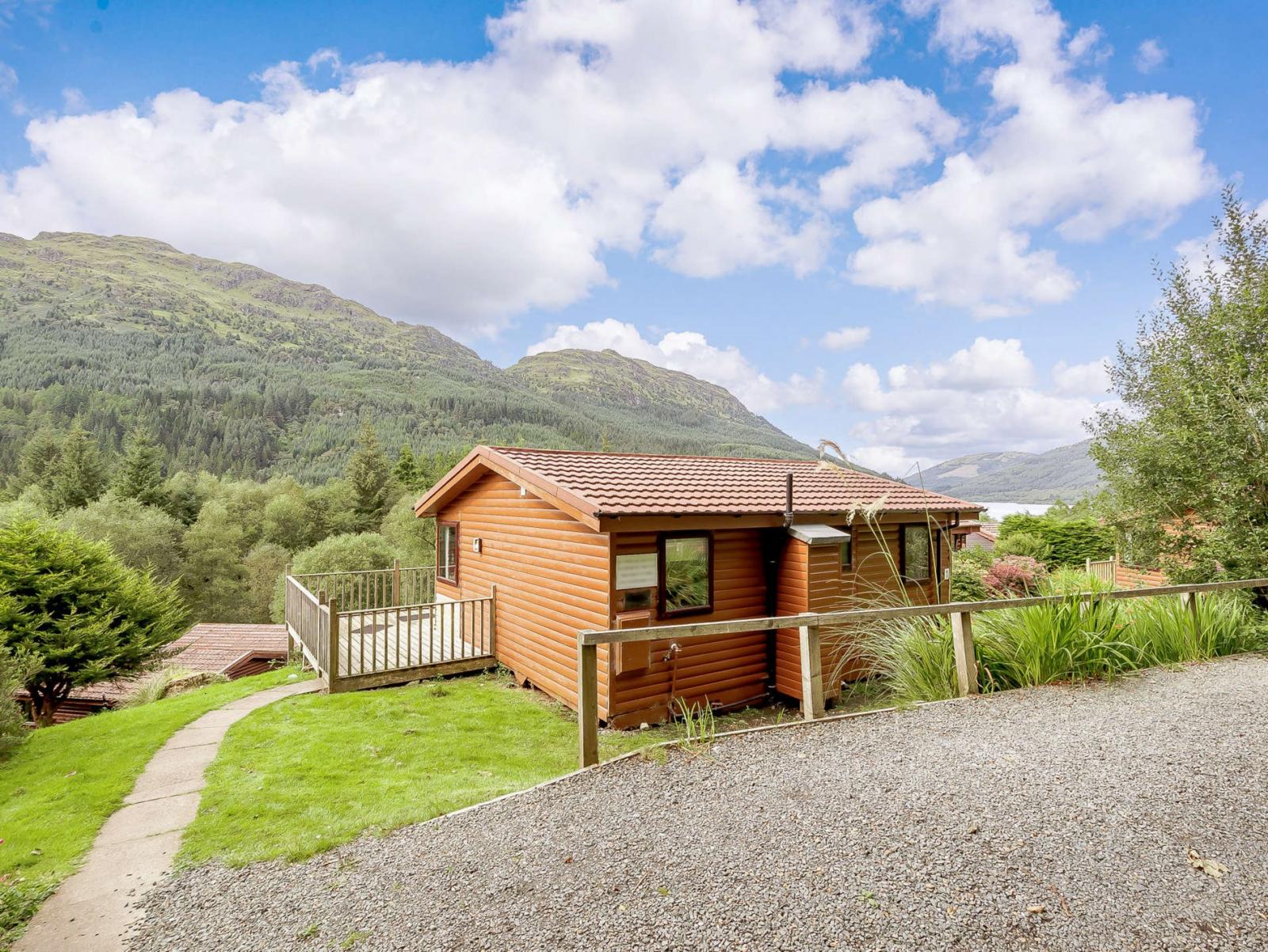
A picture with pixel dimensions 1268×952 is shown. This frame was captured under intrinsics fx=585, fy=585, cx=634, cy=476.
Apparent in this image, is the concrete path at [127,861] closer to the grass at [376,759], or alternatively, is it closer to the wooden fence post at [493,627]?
the grass at [376,759]

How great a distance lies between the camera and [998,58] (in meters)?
13.5

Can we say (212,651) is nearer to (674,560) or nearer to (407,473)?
(674,560)

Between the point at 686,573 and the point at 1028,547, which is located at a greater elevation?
the point at 686,573

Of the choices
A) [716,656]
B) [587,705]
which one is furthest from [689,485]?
[587,705]

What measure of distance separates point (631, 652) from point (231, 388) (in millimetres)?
119834

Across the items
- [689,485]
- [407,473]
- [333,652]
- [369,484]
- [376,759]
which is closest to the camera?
[376,759]

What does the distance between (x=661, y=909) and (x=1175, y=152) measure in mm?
17107

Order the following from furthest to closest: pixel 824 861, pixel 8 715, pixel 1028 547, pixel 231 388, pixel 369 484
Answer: pixel 231 388
pixel 369 484
pixel 1028 547
pixel 8 715
pixel 824 861

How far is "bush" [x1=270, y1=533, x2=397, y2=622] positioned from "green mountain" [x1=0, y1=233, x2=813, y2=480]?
28917 millimetres

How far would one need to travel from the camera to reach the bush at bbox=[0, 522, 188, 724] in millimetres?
11625

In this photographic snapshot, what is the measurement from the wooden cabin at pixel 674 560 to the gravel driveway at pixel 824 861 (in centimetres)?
306

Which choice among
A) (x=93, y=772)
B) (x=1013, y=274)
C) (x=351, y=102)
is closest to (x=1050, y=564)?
(x=1013, y=274)

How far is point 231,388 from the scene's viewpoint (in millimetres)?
102250

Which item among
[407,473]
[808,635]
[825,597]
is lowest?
[825,597]
